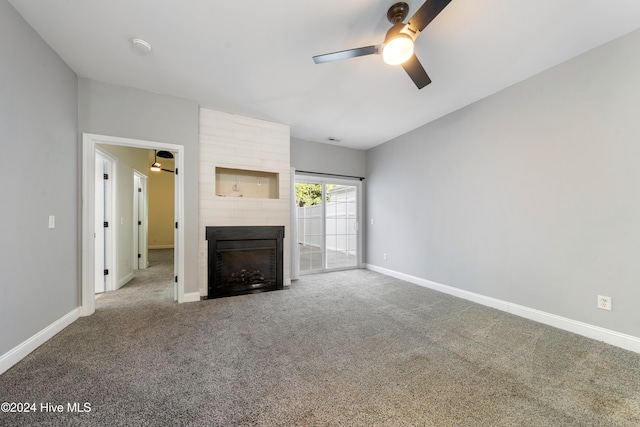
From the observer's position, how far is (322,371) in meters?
1.80

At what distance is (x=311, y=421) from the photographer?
1347mm

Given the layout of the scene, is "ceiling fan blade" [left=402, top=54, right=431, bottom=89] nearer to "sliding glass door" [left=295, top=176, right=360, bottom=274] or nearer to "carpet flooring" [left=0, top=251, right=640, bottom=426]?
"carpet flooring" [left=0, top=251, right=640, bottom=426]

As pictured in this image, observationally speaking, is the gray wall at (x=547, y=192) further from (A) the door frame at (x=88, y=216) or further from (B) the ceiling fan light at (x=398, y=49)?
(A) the door frame at (x=88, y=216)

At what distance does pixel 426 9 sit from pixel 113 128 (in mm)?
3462

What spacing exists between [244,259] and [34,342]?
2185mm

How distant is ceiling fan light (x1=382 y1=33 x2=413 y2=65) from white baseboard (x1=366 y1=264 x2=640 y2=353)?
3019 mm

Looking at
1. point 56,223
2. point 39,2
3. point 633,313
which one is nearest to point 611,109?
point 633,313

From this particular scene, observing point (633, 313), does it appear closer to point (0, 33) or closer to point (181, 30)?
point (181, 30)

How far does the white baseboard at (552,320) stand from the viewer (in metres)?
2.15

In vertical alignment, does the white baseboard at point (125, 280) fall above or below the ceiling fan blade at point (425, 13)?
below

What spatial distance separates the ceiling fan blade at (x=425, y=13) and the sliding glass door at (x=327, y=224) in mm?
3446

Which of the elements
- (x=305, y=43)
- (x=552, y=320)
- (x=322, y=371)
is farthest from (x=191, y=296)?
(x=552, y=320)

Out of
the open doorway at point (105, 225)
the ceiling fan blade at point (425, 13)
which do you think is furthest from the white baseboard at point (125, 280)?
the ceiling fan blade at point (425, 13)

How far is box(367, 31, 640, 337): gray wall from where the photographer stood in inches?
86.0
